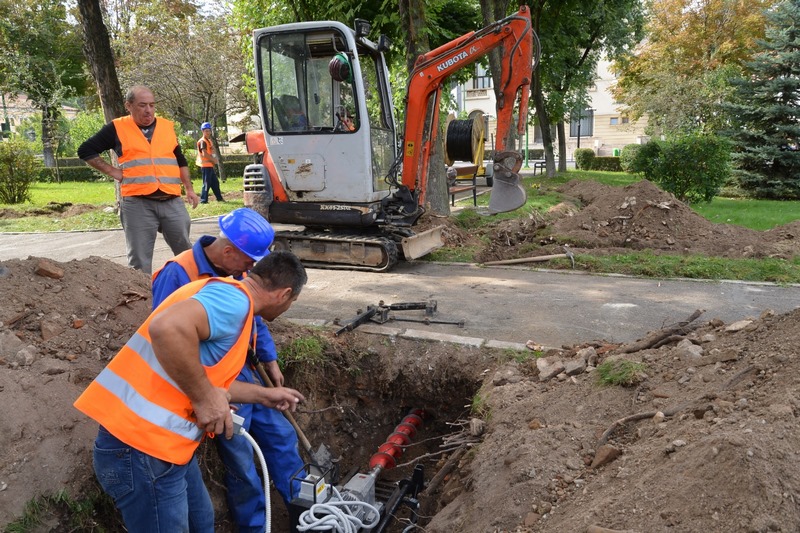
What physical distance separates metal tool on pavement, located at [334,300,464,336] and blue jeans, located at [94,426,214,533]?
2.71 m

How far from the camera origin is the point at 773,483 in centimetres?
216

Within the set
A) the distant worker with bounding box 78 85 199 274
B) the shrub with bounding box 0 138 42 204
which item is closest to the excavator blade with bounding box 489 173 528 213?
the distant worker with bounding box 78 85 199 274

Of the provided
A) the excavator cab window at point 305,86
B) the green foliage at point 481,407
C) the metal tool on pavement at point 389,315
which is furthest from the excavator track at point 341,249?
the green foliage at point 481,407

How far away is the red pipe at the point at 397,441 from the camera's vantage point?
437 centimetres

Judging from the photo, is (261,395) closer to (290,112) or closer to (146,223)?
(146,223)

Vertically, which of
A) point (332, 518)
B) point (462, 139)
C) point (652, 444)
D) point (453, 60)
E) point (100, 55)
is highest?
point (100, 55)

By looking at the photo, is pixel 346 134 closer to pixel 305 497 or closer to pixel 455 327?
pixel 455 327

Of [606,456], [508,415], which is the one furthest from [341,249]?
[606,456]

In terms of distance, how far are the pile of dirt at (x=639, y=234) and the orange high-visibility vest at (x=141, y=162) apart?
461cm

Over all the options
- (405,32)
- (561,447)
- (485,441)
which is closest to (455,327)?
(485,441)

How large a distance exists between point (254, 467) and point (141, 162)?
9.96ft

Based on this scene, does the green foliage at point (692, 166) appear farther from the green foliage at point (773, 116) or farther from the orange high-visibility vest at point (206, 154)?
the orange high-visibility vest at point (206, 154)

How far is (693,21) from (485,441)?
31.6 meters

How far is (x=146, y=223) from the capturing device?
5289 mm
